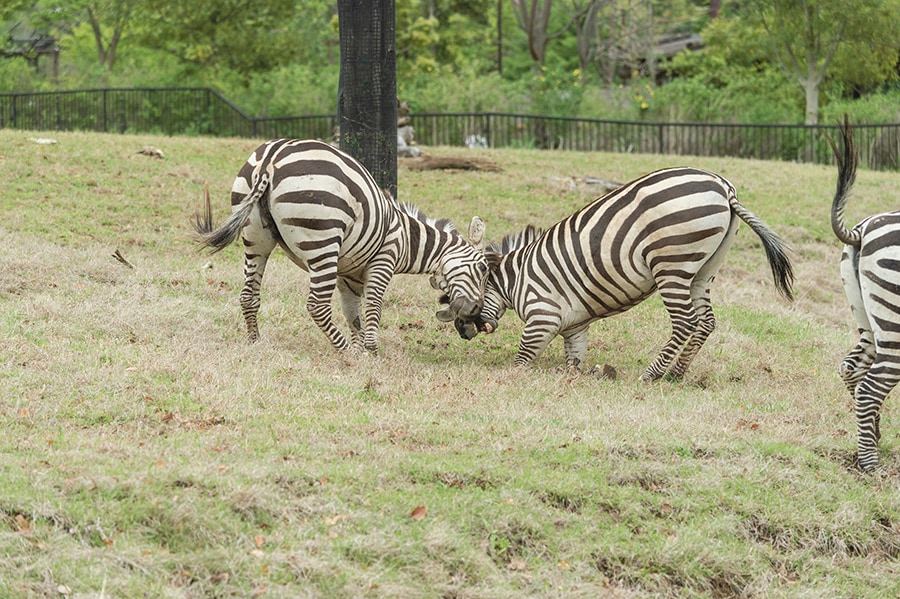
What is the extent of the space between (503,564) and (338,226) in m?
4.40

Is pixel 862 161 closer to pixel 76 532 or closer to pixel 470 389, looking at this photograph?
pixel 470 389

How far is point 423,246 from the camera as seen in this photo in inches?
433

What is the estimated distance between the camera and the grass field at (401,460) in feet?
19.8

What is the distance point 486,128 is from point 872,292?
66.1 feet

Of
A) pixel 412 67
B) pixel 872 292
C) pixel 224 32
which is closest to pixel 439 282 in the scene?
pixel 872 292

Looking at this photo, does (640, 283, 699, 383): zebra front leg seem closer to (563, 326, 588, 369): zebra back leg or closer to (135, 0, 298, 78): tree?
(563, 326, 588, 369): zebra back leg

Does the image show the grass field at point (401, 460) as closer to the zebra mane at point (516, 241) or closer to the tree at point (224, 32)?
the zebra mane at point (516, 241)

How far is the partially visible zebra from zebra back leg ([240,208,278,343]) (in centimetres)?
514

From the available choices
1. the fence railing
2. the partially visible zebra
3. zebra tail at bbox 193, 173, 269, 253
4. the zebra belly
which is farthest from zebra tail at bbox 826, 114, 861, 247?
the fence railing

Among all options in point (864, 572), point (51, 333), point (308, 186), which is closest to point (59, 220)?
point (51, 333)

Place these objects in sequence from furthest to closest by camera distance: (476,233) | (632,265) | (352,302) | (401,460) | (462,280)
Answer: (352,302)
(476,233)
(462,280)
(632,265)
(401,460)

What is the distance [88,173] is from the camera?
1727 centimetres

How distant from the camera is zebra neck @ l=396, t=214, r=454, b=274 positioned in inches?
433

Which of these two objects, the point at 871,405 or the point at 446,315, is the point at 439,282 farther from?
the point at 871,405
